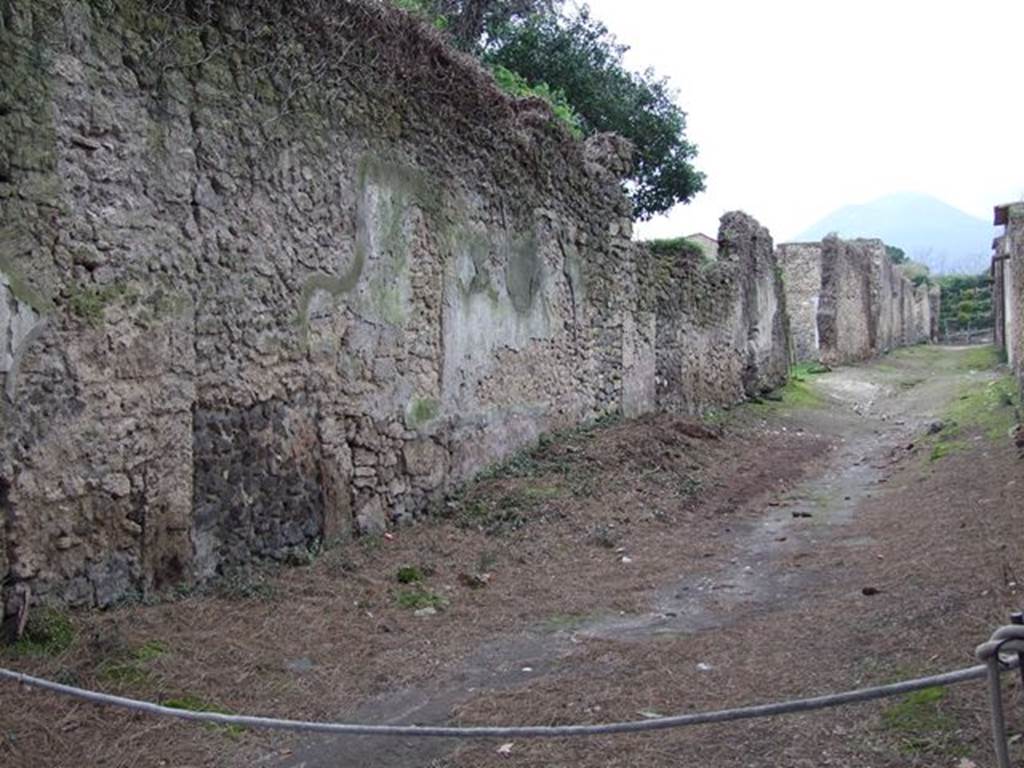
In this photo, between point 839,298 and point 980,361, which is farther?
point 839,298

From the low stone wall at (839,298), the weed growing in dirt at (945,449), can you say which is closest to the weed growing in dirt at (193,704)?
the weed growing in dirt at (945,449)

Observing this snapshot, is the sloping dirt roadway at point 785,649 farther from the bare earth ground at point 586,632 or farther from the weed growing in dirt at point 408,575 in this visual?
the weed growing in dirt at point 408,575

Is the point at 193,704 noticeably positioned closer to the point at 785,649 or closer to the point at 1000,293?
the point at 785,649

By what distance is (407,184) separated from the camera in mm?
7668

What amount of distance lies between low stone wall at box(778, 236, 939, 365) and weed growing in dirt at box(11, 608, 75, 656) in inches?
918

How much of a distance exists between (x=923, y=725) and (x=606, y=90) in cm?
1759

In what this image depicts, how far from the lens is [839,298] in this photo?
26.3m

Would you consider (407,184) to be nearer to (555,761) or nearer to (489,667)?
(489,667)

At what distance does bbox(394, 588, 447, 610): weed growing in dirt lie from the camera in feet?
18.8

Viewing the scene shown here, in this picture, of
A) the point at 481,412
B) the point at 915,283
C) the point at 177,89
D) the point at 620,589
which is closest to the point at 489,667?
the point at 620,589

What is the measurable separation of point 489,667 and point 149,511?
1.97m

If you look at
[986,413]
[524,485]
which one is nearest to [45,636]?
[524,485]

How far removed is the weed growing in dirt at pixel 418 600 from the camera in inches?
226

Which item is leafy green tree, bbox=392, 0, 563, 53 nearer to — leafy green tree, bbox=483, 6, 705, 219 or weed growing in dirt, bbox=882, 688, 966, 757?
leafy green tree, bbox=483, 6, 705, 219
